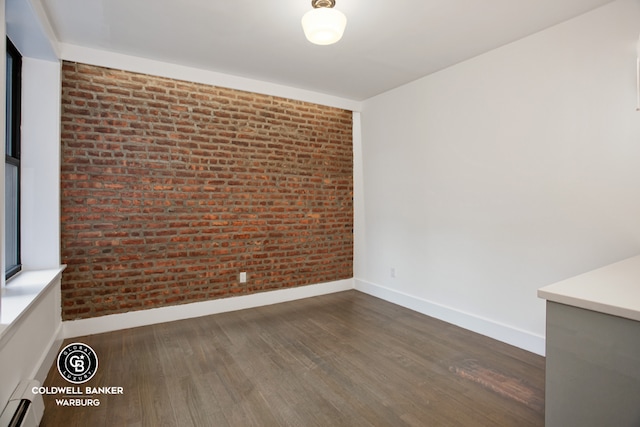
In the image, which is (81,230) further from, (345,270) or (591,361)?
(591,361)

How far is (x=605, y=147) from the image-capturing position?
7.64 feet

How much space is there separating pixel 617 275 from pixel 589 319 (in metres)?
0.62

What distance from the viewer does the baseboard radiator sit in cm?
158

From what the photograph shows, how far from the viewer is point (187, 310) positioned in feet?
11.4

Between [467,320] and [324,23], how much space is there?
2897 mm

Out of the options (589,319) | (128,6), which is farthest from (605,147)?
(128,6)

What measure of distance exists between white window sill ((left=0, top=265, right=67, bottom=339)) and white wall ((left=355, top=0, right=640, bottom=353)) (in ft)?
11.1

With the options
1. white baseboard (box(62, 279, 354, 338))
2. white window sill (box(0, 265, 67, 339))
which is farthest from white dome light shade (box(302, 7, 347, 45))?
white baseboard (box(62, 279, 354, 338))

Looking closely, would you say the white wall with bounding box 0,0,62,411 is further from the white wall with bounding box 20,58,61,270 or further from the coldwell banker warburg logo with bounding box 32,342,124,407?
the coldwell banker warburg logo with bounding box 32,342,124,407

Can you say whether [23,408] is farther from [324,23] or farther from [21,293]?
[324,23]

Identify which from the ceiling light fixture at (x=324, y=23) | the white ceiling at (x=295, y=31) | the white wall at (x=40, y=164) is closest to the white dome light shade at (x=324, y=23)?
the ceiling light fixture at (x=324, y=23)

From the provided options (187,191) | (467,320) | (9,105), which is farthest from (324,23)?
(467,320)

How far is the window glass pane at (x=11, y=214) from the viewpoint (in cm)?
247

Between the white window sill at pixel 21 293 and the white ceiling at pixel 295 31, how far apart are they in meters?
1.98
